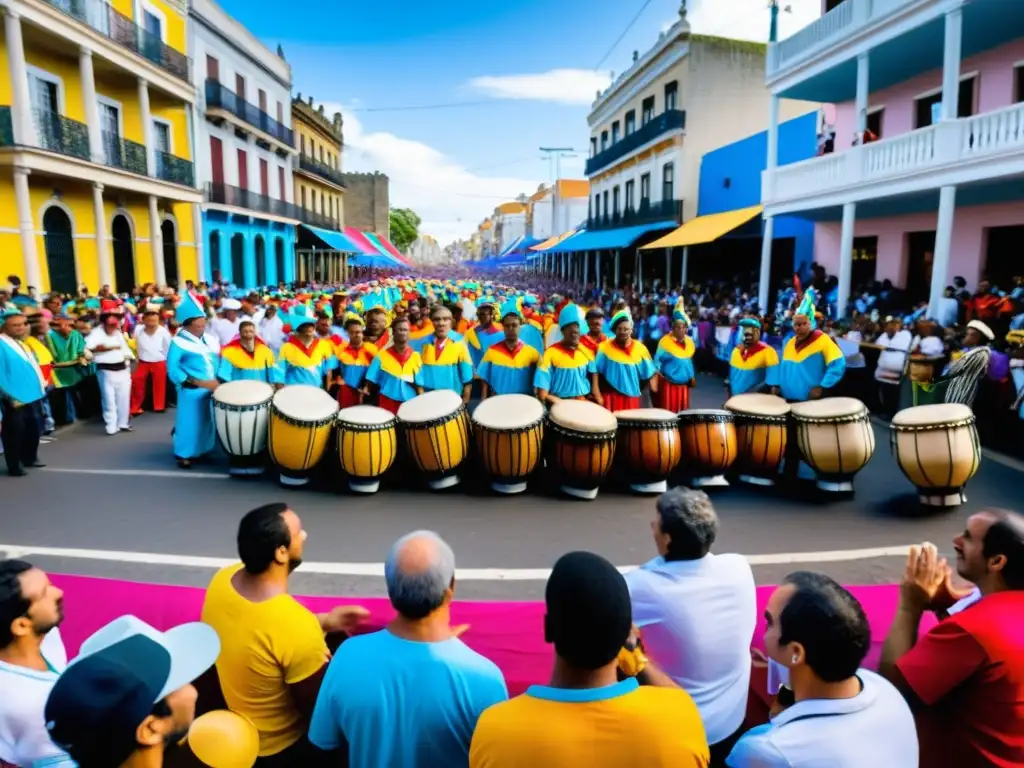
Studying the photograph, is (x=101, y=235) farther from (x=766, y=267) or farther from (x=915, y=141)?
(x=915, y=141)

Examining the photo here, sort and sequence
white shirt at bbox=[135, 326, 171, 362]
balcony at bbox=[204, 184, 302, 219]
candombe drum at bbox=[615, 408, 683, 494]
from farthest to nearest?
balcony at bbox=[204, 184, 302, 219] → white shirt at bbox=[135, 326, 171, 362] → candombe drum at bbox=[615, 408, 683, 494]

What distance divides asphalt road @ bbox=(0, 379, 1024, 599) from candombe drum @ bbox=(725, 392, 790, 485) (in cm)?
23

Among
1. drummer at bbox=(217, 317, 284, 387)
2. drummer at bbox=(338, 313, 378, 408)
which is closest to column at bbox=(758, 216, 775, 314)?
drummer at bbox=(338, 313, 378, 408)

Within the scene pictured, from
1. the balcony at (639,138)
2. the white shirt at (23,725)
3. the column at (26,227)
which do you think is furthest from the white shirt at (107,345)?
the balcony at (639,138)

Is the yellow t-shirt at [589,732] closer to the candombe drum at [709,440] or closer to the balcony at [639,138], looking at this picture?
the candombe drum at [709,440]

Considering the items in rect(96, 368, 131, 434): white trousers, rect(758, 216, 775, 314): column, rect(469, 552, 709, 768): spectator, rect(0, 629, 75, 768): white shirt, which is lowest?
rect(96, 368, 131, 434): white trousers

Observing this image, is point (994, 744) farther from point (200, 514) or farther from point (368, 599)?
point (200, 514)

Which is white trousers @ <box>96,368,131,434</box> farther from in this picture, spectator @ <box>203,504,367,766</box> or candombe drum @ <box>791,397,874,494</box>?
candombe drum @ <box>791,397,874,494</box>

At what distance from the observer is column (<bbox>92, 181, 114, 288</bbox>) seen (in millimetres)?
18578

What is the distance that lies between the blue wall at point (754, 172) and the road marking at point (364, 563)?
16.5 metres

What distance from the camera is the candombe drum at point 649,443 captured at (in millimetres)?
6480

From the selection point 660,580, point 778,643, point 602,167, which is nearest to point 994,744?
point 778,643

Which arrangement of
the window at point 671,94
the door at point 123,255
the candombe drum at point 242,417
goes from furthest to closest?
the window at point 671,94 → the door at point 123,255 → the candombe drum at point 242,417

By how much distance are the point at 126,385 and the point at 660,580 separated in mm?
9331
